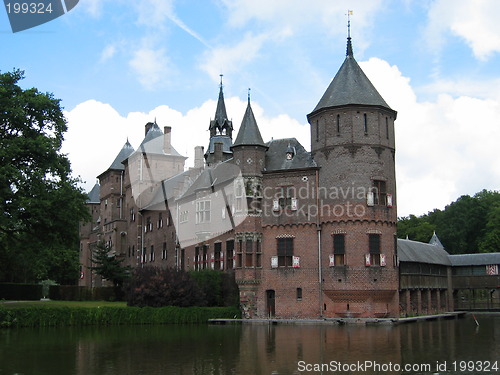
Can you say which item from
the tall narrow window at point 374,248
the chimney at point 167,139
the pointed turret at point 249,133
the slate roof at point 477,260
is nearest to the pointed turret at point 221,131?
the chimney at point 167,139

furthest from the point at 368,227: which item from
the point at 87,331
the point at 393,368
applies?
the point at 393,368

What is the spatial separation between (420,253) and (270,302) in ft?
51.4

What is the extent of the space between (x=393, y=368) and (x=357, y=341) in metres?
8.02

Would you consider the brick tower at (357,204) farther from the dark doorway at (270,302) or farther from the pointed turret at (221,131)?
the pointed turret at (221,131)

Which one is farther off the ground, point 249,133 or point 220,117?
point 220,117

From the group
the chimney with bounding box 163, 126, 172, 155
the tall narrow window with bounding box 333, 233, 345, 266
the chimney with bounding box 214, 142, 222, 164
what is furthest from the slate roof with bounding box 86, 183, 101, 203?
the tall narrow window with bounding box 333, 233, 345, 266

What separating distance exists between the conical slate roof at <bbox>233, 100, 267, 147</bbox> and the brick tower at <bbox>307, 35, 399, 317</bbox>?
15.4 ft

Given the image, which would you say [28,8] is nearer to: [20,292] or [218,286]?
[218,286]

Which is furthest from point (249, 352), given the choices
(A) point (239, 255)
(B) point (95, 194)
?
(B) point (95, 194)

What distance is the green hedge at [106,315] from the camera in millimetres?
33312

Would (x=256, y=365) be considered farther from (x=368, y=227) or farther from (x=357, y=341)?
(x=368, y=227)

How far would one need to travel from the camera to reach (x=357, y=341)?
2430 centimetres

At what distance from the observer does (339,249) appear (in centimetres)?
3788

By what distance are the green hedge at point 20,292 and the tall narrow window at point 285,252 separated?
25.5 meters
